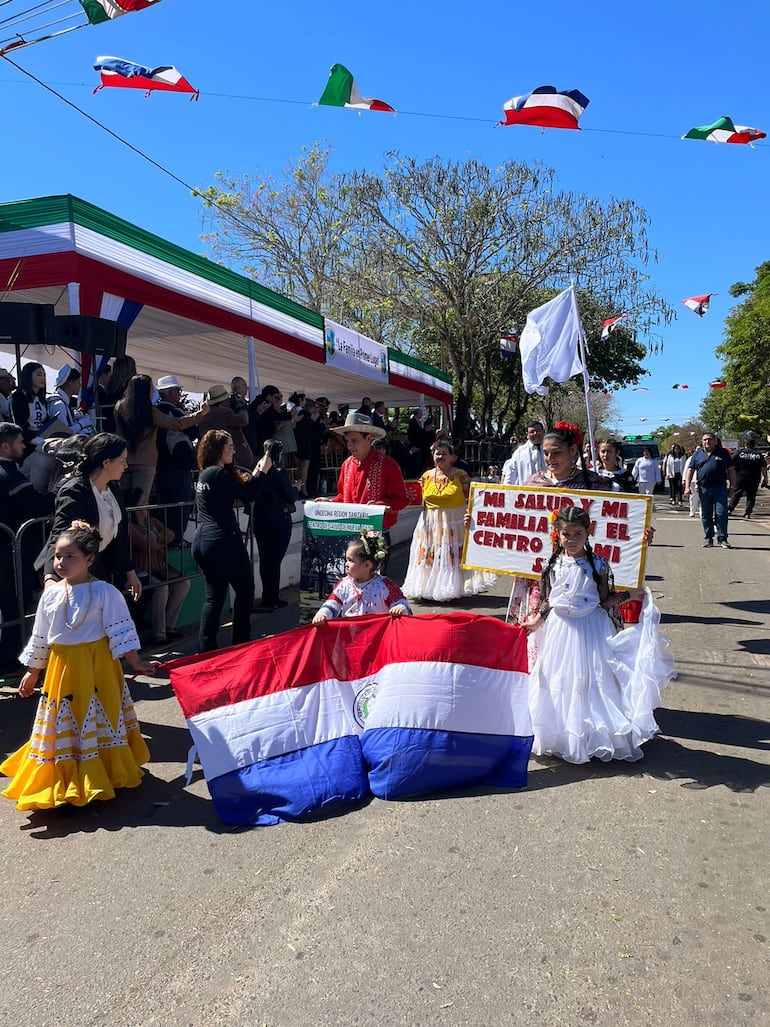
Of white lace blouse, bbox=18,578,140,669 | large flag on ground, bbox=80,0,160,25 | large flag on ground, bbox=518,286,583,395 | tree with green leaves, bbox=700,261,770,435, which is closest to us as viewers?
white lace blouse, bbox=18,578,140,669

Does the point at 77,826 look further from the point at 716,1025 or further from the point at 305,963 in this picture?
the point at 716,1025

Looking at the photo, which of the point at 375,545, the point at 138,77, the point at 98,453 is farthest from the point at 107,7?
the point at 375,545

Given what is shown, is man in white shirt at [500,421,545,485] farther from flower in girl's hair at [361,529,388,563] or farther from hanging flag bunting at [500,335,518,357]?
hanging flag bunting at [500,335,518,357]

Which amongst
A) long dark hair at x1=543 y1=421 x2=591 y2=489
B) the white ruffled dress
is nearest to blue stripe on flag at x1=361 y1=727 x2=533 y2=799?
the white ruffled dress

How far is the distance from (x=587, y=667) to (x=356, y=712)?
137cm

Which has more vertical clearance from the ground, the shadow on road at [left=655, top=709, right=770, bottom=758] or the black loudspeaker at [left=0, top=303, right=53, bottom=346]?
the black loudspeaker at [left=0, top=303, right=53, bottom=346]

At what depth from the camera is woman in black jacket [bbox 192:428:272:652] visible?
5.64m

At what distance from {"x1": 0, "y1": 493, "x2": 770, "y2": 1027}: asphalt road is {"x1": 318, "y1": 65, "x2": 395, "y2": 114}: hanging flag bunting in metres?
8.90

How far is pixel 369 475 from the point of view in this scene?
6.40 meters

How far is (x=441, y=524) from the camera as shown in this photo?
9.60m

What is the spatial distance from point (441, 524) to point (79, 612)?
5.93 metres

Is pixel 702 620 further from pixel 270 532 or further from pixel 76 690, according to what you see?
pixel 76 690

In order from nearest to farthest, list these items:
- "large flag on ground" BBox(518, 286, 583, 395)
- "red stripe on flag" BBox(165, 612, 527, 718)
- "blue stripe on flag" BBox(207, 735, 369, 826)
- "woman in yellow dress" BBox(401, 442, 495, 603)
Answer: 1. "blue stripe on flag" BBox(207, 735, 369, 826)
2. "red stripe on flag" BBox(165, 612, 527, 718)
3. "large flag on ground" BBox(518, 286, 583, 395)
4. "woman in yellow dress" BBox(401, 442, 495, 603)

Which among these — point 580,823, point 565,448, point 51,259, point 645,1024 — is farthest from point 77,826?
point 51,259
